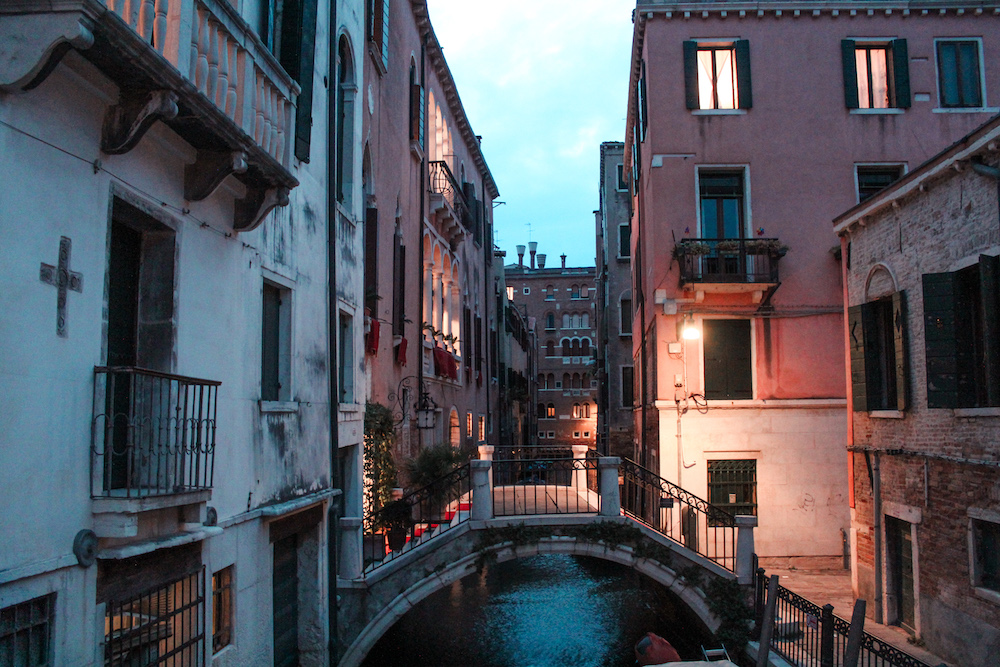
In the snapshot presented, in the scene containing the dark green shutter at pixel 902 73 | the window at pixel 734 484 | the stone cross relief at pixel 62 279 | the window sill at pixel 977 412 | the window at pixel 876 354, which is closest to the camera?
the stone cross relief at pixel 62 279

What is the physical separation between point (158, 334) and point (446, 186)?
56.3 ft

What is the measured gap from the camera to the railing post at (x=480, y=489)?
12977 millimetres

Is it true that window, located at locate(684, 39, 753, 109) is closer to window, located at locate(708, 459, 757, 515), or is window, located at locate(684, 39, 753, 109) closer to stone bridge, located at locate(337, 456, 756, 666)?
window, located at locate(708, 459, 757, 515)

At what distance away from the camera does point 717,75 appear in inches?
734

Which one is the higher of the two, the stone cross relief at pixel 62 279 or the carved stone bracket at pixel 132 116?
the carved stone bracket at pixel 132 116

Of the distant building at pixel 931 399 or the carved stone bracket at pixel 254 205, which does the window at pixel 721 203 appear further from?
the carved stone bracket at pixel 254 205

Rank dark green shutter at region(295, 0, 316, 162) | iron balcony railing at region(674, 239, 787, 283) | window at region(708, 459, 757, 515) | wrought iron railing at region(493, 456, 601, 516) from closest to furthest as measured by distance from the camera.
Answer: dark green shutter at region(295, 0, 316, 162)
wrought iron railing at region(493, 456, 601, 516)
iron balcony railing at region(674, 239, 787, 283)
window at region(708, 459, 757, 515)

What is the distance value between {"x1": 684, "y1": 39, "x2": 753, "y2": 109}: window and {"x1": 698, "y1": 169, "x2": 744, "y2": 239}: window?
4.88 ft

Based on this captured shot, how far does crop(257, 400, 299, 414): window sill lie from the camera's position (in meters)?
8.38

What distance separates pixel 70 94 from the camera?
16.7 ft

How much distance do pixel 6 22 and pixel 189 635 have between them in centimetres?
458

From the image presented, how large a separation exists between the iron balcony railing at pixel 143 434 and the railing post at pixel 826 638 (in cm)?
709

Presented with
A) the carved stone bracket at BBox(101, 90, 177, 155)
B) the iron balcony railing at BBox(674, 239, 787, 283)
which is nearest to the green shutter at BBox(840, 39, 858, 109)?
the iron balcony railing at BBox(674, 239, 787, 283)

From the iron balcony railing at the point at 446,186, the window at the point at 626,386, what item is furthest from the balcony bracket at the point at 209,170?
the window at the point at 626,386
